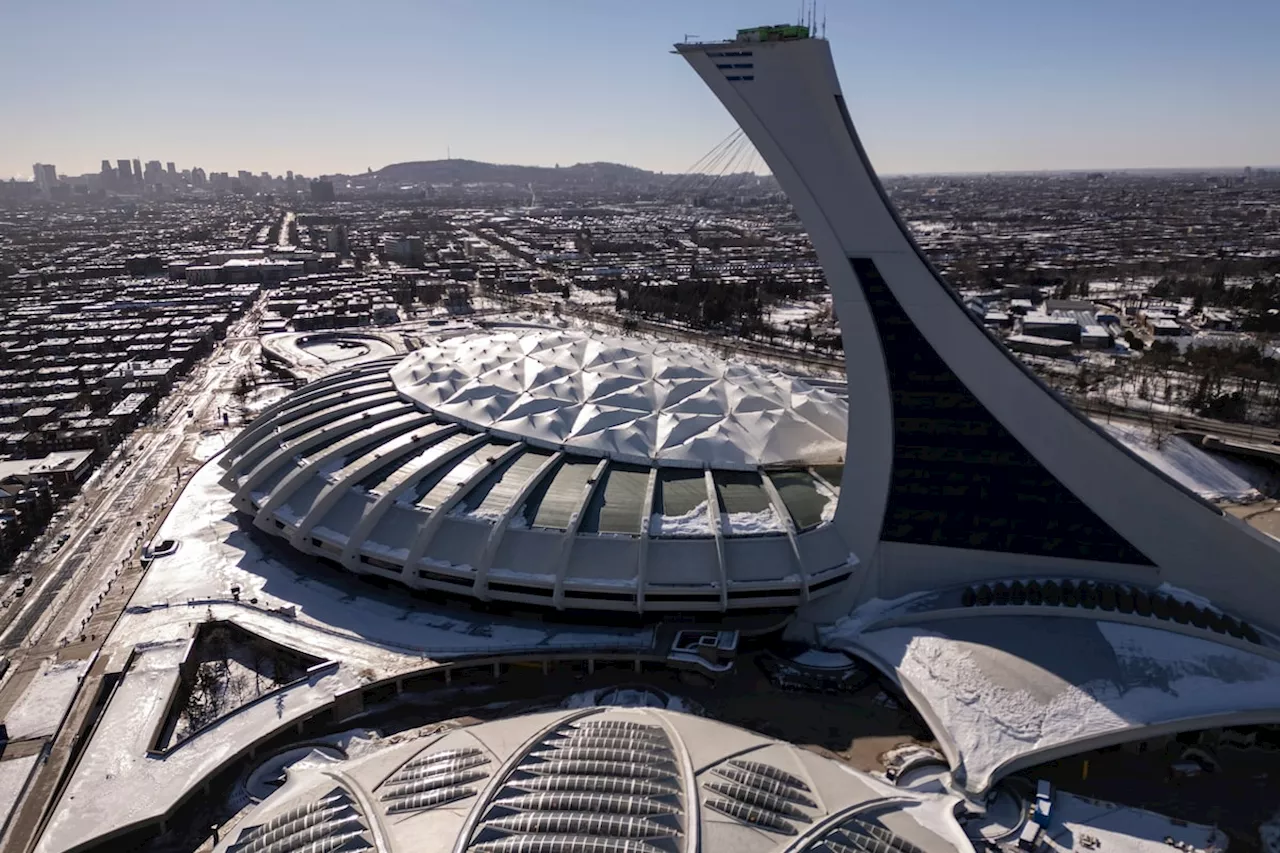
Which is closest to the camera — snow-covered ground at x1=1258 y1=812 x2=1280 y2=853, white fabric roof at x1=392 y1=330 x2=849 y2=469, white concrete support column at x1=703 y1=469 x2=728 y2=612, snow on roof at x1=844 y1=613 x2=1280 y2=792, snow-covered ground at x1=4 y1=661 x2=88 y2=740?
snow-covered ground at x1=1258 y1=812 x2=1280 y2=853

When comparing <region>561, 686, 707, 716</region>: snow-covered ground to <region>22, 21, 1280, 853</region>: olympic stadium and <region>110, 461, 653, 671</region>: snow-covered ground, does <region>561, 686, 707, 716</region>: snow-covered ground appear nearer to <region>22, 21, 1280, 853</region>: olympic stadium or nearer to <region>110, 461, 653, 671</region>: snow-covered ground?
<region>22, 21, 1280, 853</region>: olympic stadium

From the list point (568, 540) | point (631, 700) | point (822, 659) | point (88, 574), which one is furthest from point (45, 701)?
point (822, 659)

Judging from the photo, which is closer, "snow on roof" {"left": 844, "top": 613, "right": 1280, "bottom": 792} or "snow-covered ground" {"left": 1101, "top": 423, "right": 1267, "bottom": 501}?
"snow on roof" {"left": 844, "top": 613, "right": 1280, "bottom": 792}

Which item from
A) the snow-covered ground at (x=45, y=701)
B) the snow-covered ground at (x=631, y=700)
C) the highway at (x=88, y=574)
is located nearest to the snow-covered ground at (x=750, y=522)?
the snow-covered ground at (x=631, y=700)

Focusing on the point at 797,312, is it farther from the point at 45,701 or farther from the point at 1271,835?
the point at 45,701

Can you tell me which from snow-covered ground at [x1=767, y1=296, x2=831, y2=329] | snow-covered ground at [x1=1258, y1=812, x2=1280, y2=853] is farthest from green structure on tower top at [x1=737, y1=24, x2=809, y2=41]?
snow-covered ground at [x1=767, y1=296, x2=831, y2=329]

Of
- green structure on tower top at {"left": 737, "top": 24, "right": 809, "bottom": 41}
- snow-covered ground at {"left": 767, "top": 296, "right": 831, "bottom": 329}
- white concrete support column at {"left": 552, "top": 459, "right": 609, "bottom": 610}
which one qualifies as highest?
green structure on tower top at {"left": 737, "top": 24, "right": 809, "bottom": 41}
